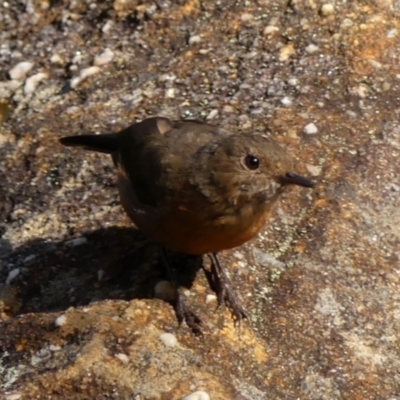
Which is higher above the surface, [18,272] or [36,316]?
[36,316]

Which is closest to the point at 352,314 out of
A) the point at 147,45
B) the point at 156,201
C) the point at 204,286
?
the point at 204,286

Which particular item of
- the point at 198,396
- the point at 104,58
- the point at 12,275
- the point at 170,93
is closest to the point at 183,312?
the point at 198,396

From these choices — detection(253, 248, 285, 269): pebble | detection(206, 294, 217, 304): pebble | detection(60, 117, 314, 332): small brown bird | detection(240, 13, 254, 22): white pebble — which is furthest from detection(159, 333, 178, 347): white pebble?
detection(240, 13, 254, 22): white pebble

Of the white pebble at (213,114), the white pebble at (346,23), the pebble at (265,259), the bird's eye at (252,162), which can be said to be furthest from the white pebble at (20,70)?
the bird's eye at (252,162)

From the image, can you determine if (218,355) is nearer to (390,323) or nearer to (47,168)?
(390,323)

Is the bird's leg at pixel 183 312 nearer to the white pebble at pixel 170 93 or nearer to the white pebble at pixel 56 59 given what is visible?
the white pebble at pixel 170 93

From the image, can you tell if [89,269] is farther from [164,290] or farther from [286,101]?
[286,101]
